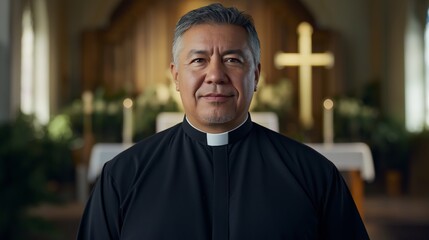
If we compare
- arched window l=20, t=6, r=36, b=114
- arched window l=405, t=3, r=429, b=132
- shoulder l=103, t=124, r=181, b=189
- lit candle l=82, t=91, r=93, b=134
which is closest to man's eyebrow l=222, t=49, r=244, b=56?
shoulder l=103, t=124, r=181, b=189

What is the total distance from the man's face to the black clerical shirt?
0.09 meters

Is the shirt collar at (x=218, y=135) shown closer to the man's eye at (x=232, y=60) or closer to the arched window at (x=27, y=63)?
the man's eye at (x=232, y=60)

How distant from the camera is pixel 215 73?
6.56 ft

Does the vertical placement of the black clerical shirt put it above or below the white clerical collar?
below

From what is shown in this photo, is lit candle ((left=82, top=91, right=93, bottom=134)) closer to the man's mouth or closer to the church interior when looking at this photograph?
the church interior

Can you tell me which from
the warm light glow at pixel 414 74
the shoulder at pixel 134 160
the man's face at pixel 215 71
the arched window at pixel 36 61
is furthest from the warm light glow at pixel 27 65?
the man's face at pixel 215 71

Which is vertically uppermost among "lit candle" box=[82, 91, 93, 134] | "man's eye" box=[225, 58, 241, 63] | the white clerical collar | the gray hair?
the gray hair

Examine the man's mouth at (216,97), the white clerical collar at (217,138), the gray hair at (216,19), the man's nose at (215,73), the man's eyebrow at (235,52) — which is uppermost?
the gray hair at (216,19)

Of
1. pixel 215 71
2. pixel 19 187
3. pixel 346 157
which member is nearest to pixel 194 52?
pixel 215 71

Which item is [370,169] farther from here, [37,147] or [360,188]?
[37,147]

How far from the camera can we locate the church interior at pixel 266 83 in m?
10.0

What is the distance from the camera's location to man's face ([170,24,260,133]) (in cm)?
201

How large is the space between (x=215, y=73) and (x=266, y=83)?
1181cm

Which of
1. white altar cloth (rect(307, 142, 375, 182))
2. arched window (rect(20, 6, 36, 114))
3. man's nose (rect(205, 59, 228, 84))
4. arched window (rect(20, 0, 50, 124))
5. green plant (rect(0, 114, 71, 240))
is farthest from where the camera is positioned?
arched window (rect(20, 0, 50, 124))
